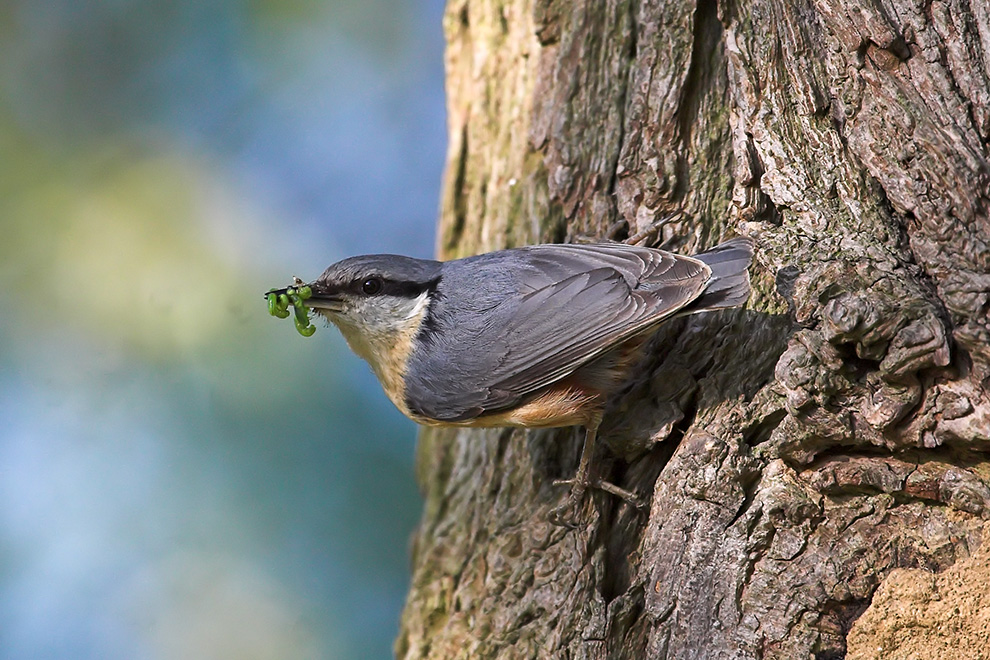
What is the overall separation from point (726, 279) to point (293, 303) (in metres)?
1.34

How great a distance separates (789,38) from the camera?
2.61 metres

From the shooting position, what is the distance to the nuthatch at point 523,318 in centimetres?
252

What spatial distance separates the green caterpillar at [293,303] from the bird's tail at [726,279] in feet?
3.96

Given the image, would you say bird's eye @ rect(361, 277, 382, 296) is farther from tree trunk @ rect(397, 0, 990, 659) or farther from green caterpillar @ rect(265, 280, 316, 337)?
tree trunk @ rect(397, 0, 990, 659)

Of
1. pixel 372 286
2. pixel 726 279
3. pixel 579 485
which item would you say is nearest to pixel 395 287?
pixel 372 286

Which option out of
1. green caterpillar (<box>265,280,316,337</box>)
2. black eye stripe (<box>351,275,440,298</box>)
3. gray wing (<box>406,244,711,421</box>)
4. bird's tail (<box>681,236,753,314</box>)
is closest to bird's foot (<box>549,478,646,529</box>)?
gray wing (<box>406,244,711,421</box>)

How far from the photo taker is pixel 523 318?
2715mm

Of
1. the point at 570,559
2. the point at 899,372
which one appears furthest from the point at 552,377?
the point at 899,372

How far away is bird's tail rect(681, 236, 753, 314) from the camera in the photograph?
7.93ft

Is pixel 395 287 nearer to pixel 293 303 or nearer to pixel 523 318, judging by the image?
pixel 293 303

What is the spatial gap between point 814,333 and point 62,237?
3.77 m

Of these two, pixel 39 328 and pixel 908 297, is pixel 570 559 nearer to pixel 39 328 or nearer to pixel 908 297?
pixel 908 297

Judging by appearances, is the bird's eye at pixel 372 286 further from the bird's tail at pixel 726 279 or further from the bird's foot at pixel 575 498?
the bird's tail at pixel 726 279

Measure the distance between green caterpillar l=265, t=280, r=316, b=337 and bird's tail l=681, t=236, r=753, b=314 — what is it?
121 cm
